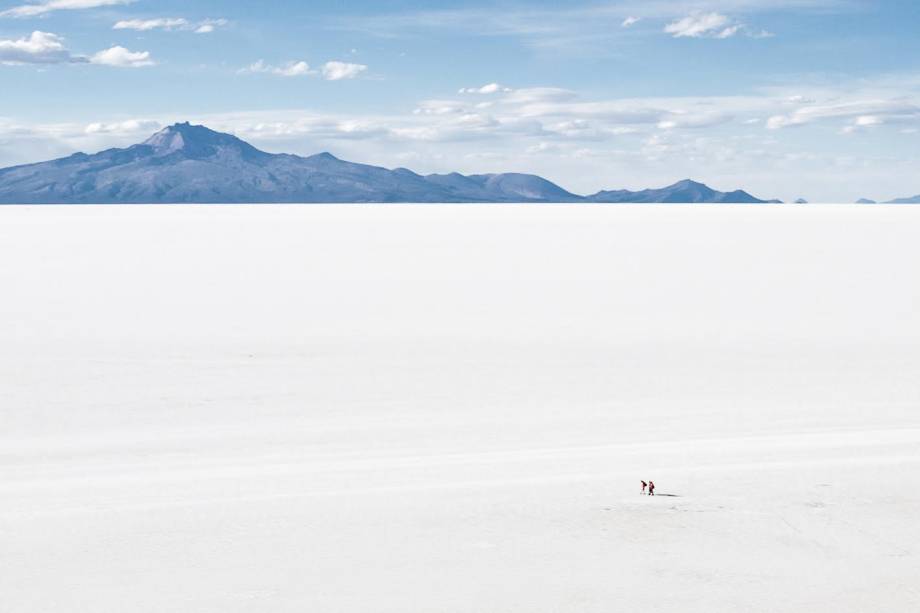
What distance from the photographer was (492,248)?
1323 inches

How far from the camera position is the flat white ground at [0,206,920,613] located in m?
6.47

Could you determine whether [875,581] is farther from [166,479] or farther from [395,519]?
[166,479]

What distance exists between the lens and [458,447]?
32.1ft

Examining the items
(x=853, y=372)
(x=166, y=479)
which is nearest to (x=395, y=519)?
(x=166, y=479)

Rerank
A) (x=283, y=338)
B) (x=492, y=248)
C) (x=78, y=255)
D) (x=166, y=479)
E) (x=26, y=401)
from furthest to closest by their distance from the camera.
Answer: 1. (x=492, y=248)
2. (x=78, y=255)
3. (x=283, y=338)
4. (x=26, y=401)
5. (x=166, y=479)

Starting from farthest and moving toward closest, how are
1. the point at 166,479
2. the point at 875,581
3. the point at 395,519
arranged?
the point at 166,479, the point at 395,519, the point at 875,581

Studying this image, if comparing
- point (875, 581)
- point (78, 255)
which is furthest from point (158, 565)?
point (78, 255)

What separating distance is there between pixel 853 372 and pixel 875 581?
794cm

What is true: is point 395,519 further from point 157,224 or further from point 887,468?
point 157,224

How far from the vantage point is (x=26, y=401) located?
38.5 ft

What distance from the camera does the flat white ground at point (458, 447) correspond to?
6.47 meters

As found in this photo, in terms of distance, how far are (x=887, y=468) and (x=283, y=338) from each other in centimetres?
1002

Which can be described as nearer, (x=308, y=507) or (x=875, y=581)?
(x=875, y=581)

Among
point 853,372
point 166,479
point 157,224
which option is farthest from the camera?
point 157,224
